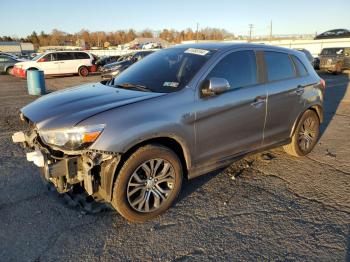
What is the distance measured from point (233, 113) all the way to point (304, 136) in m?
2.06

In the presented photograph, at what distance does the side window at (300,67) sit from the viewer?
507 cm

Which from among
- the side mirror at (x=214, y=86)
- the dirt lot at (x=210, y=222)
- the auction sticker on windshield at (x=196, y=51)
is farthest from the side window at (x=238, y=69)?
the dirt lot at (x=210, y=222)

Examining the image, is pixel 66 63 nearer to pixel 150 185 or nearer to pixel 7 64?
pixel 7 64

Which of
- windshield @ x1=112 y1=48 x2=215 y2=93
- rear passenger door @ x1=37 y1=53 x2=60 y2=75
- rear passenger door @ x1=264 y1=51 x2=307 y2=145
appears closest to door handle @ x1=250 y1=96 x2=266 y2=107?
rear passenger door @ x1=264 y1=51 x2=307 y2=145

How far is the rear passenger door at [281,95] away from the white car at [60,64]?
1808 centimetres

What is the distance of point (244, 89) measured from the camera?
13.3 feet

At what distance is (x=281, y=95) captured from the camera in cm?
458

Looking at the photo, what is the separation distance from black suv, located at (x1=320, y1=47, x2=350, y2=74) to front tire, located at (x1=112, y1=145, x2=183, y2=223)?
20.7 metres

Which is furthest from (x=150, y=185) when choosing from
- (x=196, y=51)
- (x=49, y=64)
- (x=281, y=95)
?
(x=49, y=64)

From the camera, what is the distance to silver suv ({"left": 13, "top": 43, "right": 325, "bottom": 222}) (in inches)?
119

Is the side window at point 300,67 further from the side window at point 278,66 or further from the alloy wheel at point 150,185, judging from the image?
the alloy wheel at point 150,185

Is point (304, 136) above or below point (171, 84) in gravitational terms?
below

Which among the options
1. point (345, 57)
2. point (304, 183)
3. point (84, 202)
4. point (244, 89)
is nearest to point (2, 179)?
point (84, 202)

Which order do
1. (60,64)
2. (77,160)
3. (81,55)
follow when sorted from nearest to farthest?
(77,160) → (60,64) → (81,55)
